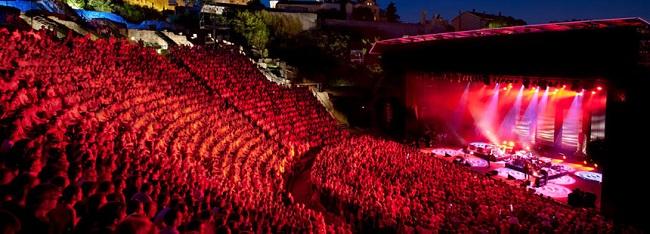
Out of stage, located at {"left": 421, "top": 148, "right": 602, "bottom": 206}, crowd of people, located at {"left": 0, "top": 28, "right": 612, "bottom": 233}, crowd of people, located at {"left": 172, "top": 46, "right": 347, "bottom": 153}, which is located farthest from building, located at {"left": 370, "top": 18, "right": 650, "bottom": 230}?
crowd of people, located at {"left": 172, "top": 46, "right": 347, "bottom": 153}

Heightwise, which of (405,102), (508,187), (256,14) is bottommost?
(508,187)

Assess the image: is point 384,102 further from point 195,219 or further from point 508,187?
point 195,219

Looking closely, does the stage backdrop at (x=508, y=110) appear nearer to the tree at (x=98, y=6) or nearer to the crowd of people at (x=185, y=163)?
the crowd of people at (x=185, y=163)

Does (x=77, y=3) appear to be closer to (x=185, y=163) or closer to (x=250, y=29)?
(x=250, y=29)

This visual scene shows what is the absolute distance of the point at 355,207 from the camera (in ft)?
24.2

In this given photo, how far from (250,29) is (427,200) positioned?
58.7 ft

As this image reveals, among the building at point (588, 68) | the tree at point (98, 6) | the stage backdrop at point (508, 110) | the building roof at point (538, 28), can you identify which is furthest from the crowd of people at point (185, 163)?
the tree at point (98, 6)

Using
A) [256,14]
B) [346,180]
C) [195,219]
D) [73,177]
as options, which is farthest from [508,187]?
[256,14]

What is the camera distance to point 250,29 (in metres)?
23.3

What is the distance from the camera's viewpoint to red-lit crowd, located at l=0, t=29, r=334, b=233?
2.83m

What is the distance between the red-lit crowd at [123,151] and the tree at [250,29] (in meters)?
10.6

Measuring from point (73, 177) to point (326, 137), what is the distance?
10495mm

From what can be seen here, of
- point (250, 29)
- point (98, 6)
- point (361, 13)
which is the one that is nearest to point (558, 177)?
point (250, 29)

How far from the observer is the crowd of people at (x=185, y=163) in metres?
3.26
